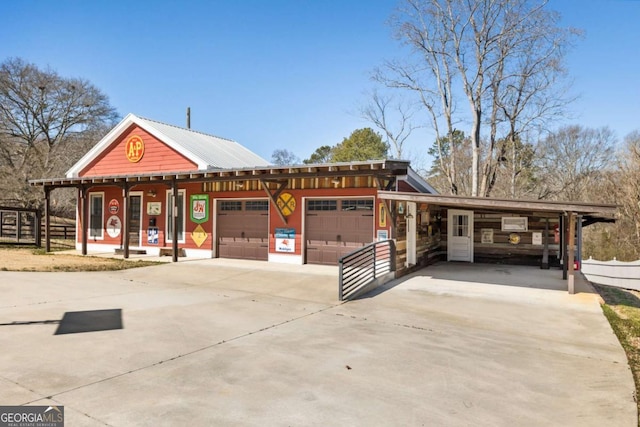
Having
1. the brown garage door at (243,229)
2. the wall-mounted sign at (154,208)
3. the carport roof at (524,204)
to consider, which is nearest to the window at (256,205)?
the brown garage door at (243,229)

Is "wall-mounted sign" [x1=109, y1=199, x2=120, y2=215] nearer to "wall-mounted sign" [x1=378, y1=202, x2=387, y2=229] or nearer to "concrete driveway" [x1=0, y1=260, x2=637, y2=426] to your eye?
"concrete driveway" [x1=0, y1=260, x2=637, y2=426]

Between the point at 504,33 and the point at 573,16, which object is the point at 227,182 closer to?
the point at 504,33

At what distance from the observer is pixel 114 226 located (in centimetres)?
1543

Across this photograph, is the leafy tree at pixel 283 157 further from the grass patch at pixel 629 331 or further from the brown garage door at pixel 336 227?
the grass patch at pixel 629 331

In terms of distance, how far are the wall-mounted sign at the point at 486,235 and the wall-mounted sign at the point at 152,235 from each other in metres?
12.1

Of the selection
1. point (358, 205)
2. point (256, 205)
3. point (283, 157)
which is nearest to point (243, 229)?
point (256, 205)

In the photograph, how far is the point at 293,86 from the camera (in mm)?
→ 20031

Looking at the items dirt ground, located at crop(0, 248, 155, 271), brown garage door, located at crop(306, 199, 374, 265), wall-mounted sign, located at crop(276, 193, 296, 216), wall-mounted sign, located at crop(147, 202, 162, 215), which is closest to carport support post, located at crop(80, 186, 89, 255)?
dirt ground, located at crop(0, 248, 155, 271)

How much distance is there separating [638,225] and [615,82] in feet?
22.7

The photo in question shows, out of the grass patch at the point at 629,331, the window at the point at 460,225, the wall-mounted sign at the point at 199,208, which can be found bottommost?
the grass patch at the point at 629,331

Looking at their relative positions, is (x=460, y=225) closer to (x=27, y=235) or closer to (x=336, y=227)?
(x=336, y=227)

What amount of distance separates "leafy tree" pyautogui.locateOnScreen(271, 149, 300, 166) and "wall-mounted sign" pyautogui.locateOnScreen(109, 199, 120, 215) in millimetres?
45039

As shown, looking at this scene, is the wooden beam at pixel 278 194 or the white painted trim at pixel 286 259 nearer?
the wooden beam at pixel 278 194

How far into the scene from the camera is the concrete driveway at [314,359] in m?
3.19
